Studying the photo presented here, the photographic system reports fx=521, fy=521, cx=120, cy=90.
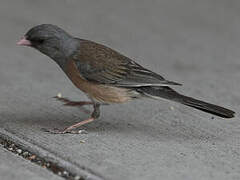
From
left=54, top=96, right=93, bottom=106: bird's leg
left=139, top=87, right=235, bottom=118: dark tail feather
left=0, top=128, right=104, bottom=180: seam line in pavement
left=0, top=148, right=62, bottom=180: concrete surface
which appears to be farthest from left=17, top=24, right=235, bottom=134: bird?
left=0, top=148, right=62, bottom=180: concrete surface

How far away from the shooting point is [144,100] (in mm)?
5676

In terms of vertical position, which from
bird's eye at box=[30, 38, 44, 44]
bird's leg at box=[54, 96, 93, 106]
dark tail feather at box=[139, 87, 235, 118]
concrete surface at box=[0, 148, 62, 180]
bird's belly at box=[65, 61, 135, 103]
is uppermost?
bird's eye at box=[30, 38, 44, 44]

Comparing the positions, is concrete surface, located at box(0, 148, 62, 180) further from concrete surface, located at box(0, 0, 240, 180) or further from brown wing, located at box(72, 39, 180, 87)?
brown wing, located at box(72, 39, 180, 87)

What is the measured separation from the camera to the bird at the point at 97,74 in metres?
4.57

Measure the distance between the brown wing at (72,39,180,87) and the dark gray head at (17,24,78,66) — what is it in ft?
0.35

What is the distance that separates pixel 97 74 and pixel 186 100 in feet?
2.66

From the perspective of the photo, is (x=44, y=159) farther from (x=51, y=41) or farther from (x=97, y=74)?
(x=51, y=41)

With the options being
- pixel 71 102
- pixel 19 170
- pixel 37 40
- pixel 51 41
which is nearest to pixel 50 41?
pixel 51 41

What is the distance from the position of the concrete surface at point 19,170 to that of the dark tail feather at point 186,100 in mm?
1330

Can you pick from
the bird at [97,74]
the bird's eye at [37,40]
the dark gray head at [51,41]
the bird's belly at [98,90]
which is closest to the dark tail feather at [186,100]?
the bird at [97,74]

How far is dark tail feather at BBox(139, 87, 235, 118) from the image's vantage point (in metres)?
4.42

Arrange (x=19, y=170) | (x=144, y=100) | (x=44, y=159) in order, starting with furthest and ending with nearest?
1. (x=144, y=100)
2. (x=44, y=159)
3. (x=19, y=170)

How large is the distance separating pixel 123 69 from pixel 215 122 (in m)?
1.07

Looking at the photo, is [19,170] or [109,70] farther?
[109,70]
